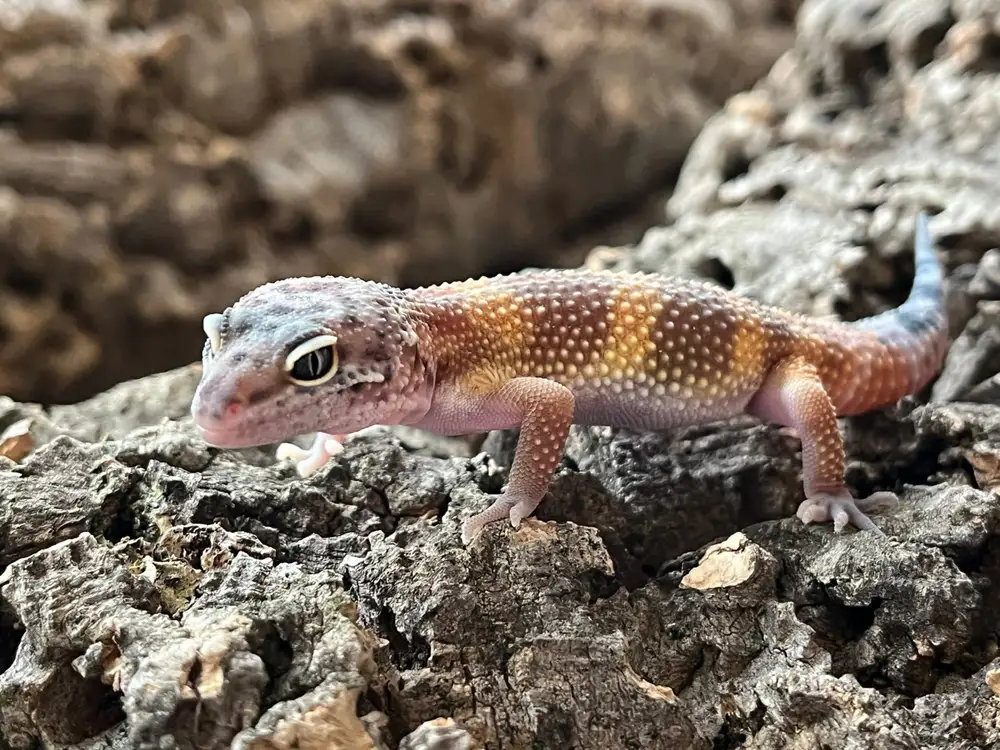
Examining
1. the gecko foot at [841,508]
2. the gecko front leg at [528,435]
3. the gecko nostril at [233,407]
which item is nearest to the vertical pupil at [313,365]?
the gecko nostril at [233,407]

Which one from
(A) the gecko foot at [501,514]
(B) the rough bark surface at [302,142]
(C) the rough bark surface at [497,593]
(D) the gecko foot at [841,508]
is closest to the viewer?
(C) the rough bark surface at [497,593]

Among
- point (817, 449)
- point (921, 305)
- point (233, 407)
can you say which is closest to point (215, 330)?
point (233, 407)

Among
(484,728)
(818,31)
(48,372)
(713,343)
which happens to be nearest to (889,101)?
(818,31)

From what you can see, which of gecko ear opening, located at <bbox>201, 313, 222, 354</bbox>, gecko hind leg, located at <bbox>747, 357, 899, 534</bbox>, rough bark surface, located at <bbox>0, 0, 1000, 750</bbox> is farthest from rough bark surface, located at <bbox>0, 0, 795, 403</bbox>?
gecko hind leg, located at <bbox>747, 357, 899, 534</bbox>

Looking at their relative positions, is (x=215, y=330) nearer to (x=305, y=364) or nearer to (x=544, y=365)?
(x=305, y=364)

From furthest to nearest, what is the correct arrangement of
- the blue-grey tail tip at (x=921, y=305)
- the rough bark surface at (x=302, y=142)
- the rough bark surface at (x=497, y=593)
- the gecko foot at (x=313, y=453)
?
1. the rough bark surface at (x=302, y=142)
2. the blue-grey tail tip at (x=921, y=305)
3. the gecko foot at (x=313, y=453)
4. the rough bark surface at (x=497, y=593)

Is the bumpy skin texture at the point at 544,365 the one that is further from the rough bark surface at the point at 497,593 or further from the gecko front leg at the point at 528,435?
the rough bark surface at the point at 497,593

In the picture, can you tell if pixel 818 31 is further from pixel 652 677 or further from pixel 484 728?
pixel 484 728
